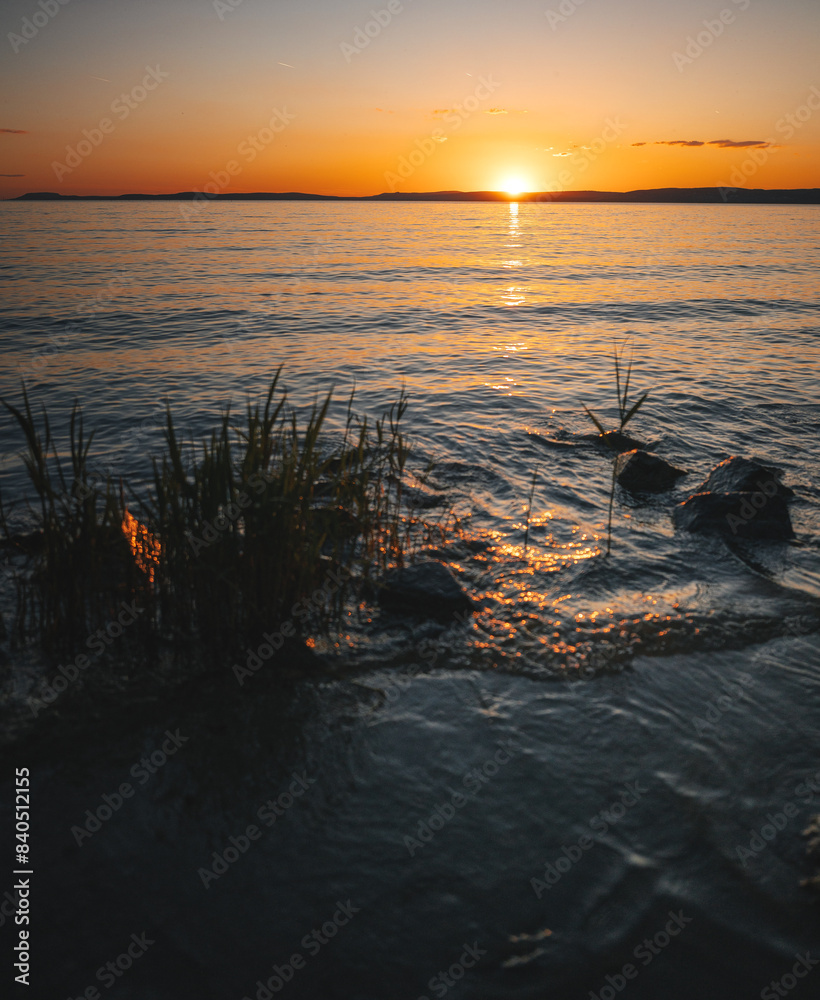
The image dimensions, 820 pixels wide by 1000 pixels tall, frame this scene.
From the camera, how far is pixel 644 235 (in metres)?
56.8

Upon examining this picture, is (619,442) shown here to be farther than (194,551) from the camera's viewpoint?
Yes

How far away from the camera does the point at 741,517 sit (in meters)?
6.62

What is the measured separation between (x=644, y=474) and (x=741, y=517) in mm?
1577

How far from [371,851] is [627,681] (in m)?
2.20

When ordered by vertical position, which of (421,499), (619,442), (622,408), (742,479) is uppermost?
(622,408)

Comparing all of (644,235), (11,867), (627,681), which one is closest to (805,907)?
(627,681)

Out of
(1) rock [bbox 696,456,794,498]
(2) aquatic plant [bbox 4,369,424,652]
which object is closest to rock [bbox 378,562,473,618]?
(2) aquatic plant [bbox 4,369,424,652]

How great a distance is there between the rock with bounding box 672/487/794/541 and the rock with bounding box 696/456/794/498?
20cm

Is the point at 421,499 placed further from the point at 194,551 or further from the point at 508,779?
the point at 508,779

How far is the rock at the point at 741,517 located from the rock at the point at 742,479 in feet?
0.67

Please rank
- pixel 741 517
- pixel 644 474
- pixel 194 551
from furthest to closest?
1. pixel 644 474
2. pixel 741 517
3. pixel 194 551

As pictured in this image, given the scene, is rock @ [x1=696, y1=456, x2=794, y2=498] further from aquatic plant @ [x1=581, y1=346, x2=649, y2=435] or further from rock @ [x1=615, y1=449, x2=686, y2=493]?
aquatic plant @ [x1=581, y1=346, x2=649, y2=435]

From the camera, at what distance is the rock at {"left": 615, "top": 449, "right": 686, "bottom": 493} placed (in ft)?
26.0

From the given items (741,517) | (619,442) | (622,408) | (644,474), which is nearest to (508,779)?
(622,408)
